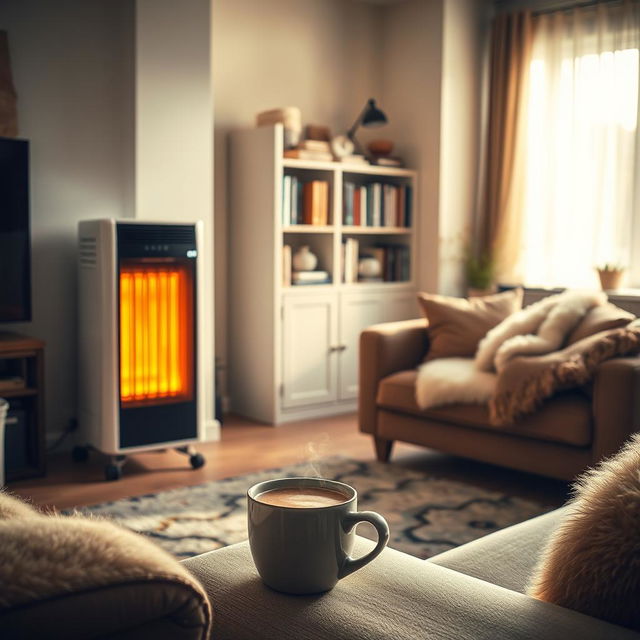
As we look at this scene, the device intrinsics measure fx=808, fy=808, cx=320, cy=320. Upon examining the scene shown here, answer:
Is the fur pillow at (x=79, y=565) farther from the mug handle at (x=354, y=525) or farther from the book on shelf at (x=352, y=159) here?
the book on shelf at (x=352, y=159)

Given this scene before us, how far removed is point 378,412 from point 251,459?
2.10ft

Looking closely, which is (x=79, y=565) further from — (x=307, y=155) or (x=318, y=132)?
(x=318, y=132)

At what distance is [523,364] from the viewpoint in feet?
10.3

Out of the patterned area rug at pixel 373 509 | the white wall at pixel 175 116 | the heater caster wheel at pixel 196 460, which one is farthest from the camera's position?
the white wall at pixel 175 116

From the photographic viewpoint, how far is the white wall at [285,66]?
4828 mm

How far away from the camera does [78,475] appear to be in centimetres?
355

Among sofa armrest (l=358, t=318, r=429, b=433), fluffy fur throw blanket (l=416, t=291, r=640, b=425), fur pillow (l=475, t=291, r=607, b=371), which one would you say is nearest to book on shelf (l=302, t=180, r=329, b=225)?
sofa armrest (l=358, t=318, r=429, b=433)

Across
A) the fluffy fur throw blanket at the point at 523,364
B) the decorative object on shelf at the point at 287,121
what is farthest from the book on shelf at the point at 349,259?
the fluffy fur throw blanket at the point at 523,364

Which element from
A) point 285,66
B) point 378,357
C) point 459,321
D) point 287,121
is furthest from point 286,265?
point 285,66

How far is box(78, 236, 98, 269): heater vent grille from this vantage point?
3.55 metres

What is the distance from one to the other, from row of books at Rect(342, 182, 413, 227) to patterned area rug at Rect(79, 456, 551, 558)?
1943mm

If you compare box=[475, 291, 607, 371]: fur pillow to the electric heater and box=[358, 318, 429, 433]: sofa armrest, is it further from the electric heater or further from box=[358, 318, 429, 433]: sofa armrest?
the electric heater

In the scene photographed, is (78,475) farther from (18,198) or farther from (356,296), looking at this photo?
(356,296)

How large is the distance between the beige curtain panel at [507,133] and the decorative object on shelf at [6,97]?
119 inches
